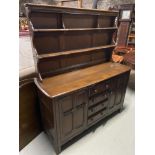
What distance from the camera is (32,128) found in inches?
82.3

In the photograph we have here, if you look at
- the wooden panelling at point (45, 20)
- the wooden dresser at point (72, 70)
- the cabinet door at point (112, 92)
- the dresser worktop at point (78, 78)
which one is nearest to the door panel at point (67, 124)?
the wooden dresser at point (72, 70)

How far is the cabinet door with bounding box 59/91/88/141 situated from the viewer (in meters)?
1.73

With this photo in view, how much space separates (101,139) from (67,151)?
51 cm

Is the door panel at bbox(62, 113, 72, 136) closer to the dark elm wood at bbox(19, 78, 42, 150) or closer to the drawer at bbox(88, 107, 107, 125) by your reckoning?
the drawer at bbox(88, 107, 107, 125)

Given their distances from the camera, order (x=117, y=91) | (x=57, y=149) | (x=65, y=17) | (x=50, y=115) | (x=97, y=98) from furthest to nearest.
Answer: (x=117, y=91) < (x=97, y=98) < (x=65, y=17) < (x=57, y=149) < (x=50, y=115)

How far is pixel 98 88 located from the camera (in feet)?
6.68

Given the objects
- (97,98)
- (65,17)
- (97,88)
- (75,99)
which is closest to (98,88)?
(97,88)

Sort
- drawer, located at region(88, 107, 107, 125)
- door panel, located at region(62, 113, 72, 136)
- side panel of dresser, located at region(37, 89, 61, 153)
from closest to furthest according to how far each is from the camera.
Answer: side panel of dresser, located at region(37, 89, 61, 153) < door panel, located at region(62, 113, 72, 136) < drawer, located at region(88, 107, 107, 125)

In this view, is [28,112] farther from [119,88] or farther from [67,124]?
[119,88]

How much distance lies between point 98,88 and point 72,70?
0.49 meters

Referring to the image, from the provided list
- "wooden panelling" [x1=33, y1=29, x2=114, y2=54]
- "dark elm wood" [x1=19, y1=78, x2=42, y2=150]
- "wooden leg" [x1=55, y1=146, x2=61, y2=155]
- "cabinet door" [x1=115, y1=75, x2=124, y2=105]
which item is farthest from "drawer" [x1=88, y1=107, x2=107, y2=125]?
"wooden panelling" [x1=33, y1=29, x2=114, y2=54]

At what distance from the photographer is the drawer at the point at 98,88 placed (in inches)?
77.0
